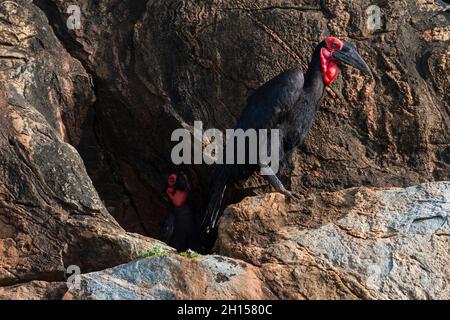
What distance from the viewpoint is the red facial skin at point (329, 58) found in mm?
10609

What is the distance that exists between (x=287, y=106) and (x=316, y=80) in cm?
39

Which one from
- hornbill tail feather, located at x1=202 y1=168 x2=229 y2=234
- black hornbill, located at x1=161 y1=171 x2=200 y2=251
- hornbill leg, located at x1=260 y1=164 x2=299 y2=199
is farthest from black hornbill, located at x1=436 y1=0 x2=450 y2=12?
black hornbill, located at x1=161 y1=171 x2=200 y2=251

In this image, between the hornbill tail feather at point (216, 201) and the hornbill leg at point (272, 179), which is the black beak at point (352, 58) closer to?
the hornbill leg at point (272, 179)

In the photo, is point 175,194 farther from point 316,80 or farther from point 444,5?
point 444,5

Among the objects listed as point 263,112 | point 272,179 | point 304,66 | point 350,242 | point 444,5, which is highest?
point 444,5

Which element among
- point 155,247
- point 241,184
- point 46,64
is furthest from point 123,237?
point 46,64

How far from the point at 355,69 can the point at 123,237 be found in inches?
124

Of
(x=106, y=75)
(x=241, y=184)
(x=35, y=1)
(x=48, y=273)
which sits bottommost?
(x=48, y=273)

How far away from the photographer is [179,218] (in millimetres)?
11375

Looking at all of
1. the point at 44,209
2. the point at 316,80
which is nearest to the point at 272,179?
the point at 316,80

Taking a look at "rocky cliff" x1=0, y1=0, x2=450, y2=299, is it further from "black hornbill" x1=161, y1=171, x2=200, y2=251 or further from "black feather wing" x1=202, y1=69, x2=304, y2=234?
"black feather wing" x1=202, y1=69, x2=304, y2=234

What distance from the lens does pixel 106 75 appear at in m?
11.6

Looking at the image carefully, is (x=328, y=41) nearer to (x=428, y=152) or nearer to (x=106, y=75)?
(x=428, y=152)

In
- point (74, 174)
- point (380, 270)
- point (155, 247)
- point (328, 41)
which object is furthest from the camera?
point (328, 41)
